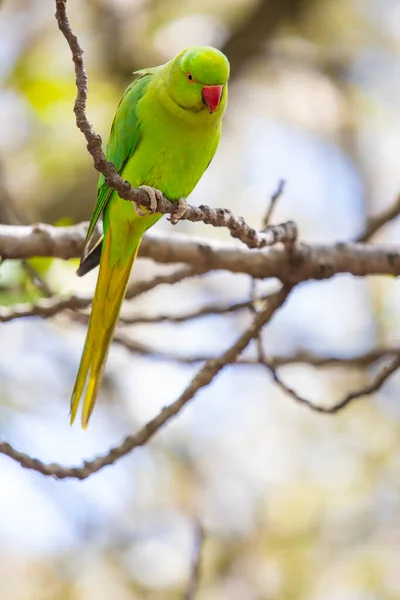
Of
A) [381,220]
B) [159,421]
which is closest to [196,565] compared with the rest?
[159,421]

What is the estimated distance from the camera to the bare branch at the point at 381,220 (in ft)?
11.1

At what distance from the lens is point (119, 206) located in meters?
3.12

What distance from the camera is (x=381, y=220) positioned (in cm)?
346

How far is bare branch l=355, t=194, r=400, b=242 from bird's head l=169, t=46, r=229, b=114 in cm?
93

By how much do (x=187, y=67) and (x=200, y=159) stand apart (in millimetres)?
352

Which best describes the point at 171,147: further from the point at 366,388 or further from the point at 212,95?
the point at 366,388

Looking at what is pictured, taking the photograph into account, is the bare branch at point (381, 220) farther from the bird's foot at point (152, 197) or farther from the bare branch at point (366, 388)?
the bird's foot at point (152, 197)

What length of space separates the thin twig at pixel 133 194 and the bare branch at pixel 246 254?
147 mm

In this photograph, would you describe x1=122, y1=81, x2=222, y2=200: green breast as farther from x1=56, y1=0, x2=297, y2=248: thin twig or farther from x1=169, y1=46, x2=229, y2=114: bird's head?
x1=56, y1=0, x2=297, y2=248: thin twig

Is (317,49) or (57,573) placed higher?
(317,49)

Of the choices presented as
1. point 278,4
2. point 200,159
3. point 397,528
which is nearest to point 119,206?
point 200,159

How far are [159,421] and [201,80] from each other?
1.25 m

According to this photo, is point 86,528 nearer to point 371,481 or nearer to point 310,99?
point 371,481

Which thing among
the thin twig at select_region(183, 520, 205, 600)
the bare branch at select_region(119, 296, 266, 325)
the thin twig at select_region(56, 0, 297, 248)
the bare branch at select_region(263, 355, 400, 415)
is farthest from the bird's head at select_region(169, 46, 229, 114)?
the thin twig at select_region(183, 520, 205, 600)
